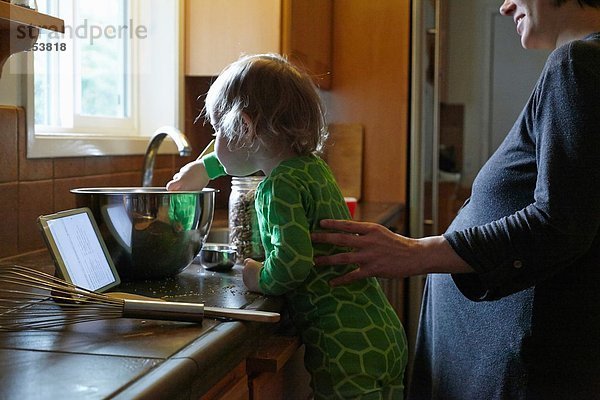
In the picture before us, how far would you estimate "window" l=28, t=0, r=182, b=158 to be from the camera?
1.97 meters

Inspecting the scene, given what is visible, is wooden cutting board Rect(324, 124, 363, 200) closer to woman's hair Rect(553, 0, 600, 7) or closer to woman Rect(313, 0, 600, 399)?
woman Rect(313, 0, 600, 399)

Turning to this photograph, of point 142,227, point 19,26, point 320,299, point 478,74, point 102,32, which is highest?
point 478,74

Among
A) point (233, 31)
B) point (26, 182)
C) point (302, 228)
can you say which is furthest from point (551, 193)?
point (233, 31)

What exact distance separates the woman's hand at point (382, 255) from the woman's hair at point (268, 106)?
0.16 metres

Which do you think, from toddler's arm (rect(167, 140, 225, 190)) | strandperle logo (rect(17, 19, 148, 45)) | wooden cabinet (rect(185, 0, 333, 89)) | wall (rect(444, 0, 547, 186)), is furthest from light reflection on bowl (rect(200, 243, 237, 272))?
wall (rect(444, 0, 547, 186))

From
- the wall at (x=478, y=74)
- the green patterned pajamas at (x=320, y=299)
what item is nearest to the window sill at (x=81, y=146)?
the green patterned pajamas at (x=320, y=299)

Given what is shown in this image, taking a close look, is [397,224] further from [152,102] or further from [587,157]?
[587,157]

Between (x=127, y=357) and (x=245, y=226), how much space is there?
2.36 ft

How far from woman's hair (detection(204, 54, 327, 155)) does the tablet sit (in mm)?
272

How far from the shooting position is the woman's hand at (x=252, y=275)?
1.28m

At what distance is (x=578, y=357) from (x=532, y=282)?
16 centimetres

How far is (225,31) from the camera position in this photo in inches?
94.7

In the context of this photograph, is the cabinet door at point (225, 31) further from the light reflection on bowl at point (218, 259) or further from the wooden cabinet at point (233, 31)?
the light reflection on bowl at point (218, 259)

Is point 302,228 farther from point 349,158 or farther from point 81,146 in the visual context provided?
point 349,158
